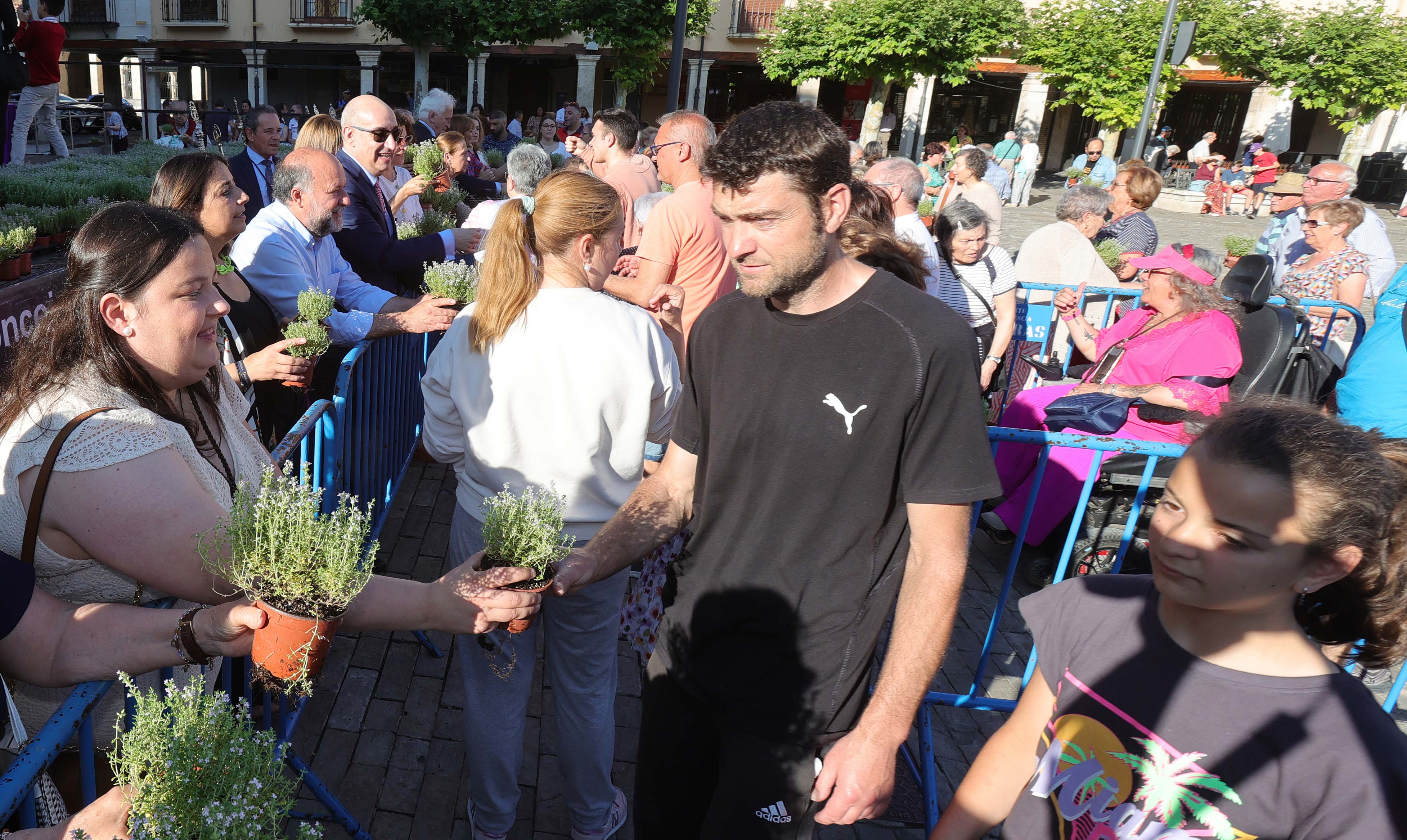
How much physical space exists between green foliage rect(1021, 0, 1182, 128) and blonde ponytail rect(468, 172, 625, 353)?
90.2ft

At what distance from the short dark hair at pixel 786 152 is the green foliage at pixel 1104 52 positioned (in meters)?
27.8

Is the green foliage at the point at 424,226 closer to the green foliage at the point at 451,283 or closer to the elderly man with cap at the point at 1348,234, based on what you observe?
the green foliage at the point at 451,283

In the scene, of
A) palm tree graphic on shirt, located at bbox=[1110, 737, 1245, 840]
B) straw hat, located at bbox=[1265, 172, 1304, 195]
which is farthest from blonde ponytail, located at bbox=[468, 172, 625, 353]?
straw hat, located at bbox=[1265, 172, 1304, 195]

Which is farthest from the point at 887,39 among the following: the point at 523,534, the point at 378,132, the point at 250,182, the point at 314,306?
the point at 523,534

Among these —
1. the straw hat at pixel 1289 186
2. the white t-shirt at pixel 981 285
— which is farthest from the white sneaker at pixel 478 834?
the straw hat at pixel 1289 186

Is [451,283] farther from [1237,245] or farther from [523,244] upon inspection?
[1237,245]

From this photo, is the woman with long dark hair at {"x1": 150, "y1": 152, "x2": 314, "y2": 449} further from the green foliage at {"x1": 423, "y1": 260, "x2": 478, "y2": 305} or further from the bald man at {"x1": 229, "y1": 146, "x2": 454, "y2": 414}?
the green foliage at {"x1": 423, "y1": 260, "x2": 478, "y2": 305}

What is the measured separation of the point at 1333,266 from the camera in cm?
688

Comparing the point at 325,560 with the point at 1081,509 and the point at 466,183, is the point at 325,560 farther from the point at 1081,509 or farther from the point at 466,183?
the point at 466,183

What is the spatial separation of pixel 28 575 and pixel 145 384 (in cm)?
50

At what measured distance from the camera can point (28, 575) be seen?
1.68m

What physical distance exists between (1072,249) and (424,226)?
15.9 ft

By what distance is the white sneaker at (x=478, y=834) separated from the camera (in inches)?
111

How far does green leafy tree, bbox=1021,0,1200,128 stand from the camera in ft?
83.2
